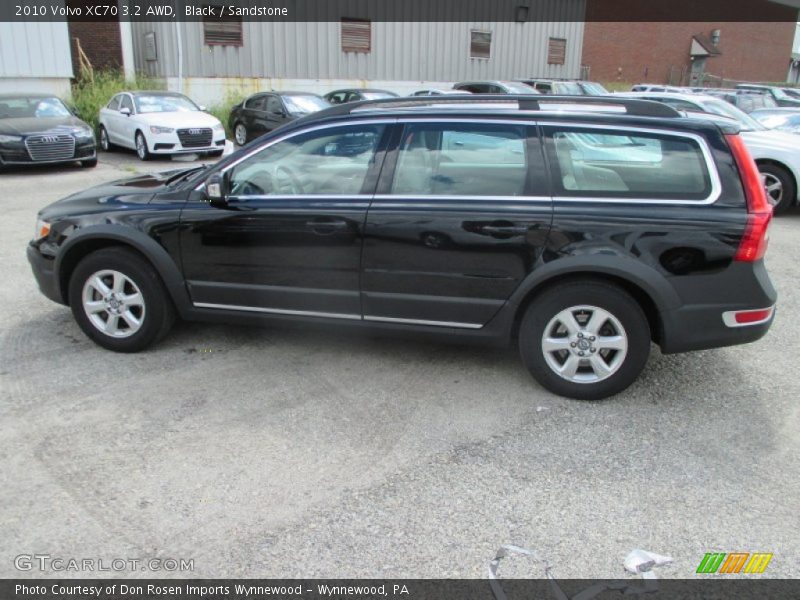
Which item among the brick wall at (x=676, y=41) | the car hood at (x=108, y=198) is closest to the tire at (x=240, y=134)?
the car hood at (x=108, y=198)

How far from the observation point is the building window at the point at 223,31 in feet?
69.7

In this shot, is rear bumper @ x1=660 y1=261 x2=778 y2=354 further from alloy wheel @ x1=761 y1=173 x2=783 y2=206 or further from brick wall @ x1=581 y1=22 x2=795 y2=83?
brick wall @ x1=581 y1=22 x2=795 y2=83

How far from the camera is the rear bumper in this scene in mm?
3758

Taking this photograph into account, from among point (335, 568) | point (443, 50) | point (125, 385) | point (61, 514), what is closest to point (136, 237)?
point (125, 385)

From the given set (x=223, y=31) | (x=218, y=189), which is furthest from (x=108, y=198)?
(x=223, y=31)

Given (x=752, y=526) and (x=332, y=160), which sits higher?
(x=332, y=160)

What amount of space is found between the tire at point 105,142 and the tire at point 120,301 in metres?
13.0

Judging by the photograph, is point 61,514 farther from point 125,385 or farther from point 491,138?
point 491,138

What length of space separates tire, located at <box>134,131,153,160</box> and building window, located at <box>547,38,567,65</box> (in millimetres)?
21481

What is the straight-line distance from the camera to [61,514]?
2938 millimetres

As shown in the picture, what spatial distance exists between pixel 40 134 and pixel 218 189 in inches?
411

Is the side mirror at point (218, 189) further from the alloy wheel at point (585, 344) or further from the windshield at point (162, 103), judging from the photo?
the windshield at point (162, 103)

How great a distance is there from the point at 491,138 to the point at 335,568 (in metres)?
2.57

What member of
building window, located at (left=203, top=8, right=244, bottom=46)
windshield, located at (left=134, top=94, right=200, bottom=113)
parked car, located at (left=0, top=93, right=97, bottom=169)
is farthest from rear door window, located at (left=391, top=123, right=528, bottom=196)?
building window, located at (left=203, top=8, right=244, bottom=46)
